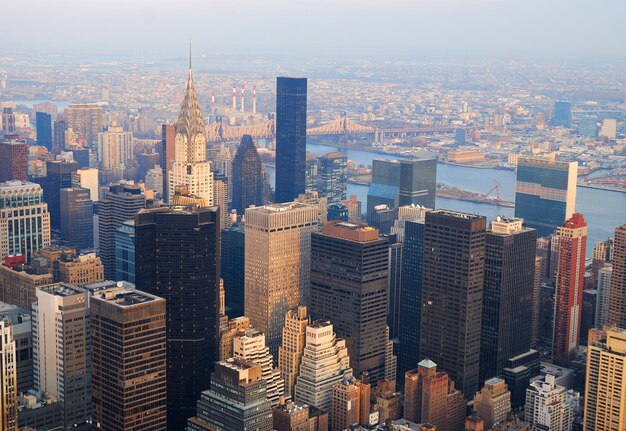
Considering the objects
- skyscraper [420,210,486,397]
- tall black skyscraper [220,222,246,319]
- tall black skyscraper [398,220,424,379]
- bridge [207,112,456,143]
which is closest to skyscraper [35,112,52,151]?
bridge [207,112,456,143]

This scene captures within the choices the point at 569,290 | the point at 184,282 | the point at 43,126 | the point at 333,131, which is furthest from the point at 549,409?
the point at 43,126

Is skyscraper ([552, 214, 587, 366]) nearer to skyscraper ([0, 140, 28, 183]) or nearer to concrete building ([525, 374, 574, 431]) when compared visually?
concrete building ([525, 374, 574, 431])

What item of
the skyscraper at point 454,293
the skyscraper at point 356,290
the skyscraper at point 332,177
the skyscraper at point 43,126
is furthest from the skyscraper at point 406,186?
the skyscraper at point 43,126

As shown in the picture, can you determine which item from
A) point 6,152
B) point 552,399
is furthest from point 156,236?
point 6,152

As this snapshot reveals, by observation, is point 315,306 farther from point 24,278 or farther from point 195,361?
point 24,278

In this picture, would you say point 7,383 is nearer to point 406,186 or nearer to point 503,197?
point 406,186
